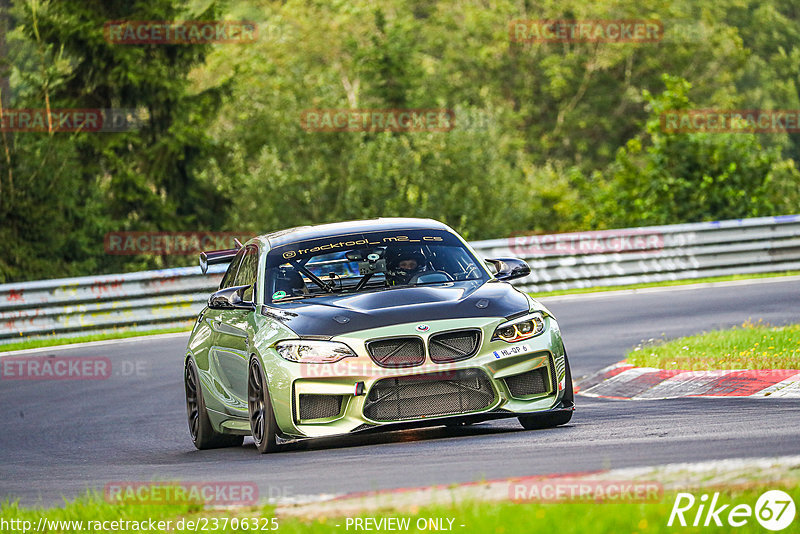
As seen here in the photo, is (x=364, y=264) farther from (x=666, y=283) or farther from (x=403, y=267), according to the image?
(x=666, y=283)

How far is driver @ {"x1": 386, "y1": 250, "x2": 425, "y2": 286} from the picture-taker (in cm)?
1035

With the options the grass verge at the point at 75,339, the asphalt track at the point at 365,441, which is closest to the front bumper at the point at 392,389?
the asphalt track at the point at 365,441

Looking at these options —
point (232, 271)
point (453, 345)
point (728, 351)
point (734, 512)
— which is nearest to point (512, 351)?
point (453, 345)

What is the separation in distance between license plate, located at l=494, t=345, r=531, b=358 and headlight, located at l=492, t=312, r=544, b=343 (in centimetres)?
5

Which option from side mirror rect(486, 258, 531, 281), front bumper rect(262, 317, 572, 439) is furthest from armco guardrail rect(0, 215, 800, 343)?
front bumper rect(262, 317, 572, 439)

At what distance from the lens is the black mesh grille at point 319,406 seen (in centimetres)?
915

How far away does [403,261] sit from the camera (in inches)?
414

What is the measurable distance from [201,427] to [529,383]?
3.07m

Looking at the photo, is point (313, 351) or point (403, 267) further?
point (403, 267)

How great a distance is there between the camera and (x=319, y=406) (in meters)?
9.18

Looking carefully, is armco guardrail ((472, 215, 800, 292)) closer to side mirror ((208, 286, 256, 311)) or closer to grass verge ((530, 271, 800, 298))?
grass verge ((530, 271, 800, 298))

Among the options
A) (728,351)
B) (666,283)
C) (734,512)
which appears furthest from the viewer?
(666,283)

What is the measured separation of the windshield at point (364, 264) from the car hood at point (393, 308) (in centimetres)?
35

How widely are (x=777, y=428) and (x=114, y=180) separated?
27.1 m
